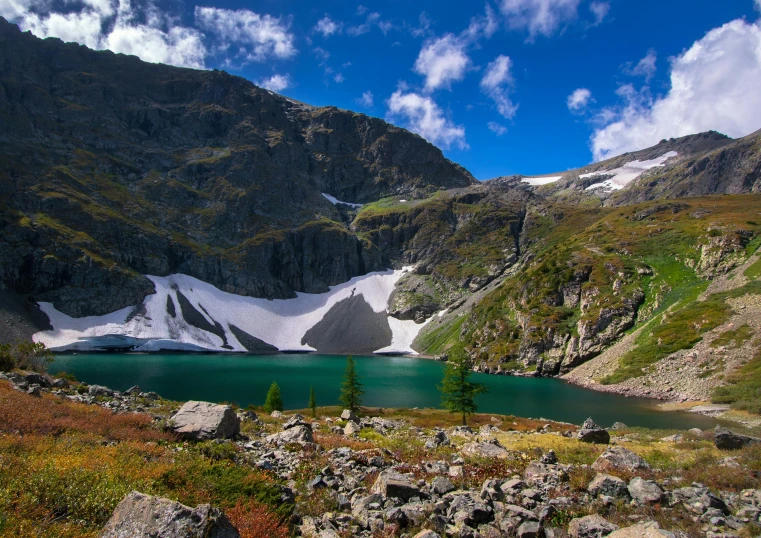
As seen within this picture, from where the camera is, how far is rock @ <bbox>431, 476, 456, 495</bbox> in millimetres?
10344

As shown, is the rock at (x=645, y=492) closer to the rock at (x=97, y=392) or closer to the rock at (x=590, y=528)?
the rock at (x=590, y=528)

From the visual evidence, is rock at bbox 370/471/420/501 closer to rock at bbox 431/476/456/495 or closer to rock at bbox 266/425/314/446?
rock at bbox 431/476/456/495

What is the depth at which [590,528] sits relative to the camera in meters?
7.78

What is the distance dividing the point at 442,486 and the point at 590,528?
3706 mm

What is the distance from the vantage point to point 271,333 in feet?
617

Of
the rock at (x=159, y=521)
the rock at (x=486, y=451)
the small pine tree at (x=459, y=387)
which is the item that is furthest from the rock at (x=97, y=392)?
the small pine tree at (x=459, y=387)

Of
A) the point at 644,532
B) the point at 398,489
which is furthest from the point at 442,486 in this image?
the point at 644,532

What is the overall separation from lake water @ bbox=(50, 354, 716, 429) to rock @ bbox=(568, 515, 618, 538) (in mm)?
45296

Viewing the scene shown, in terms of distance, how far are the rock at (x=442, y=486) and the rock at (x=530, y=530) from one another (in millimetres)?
2767

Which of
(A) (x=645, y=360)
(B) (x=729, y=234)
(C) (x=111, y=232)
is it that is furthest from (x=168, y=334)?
(B) (x=729, y=234)

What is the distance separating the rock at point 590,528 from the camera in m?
7.66

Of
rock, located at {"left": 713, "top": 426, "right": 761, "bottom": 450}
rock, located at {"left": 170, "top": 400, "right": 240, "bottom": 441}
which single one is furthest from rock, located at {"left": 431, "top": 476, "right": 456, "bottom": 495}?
rock, located at {"left": 713, "top": 426, "right": 761, "bottom": 450}

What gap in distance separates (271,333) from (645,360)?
152 metres

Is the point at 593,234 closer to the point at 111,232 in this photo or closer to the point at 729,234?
the point at 729,234
